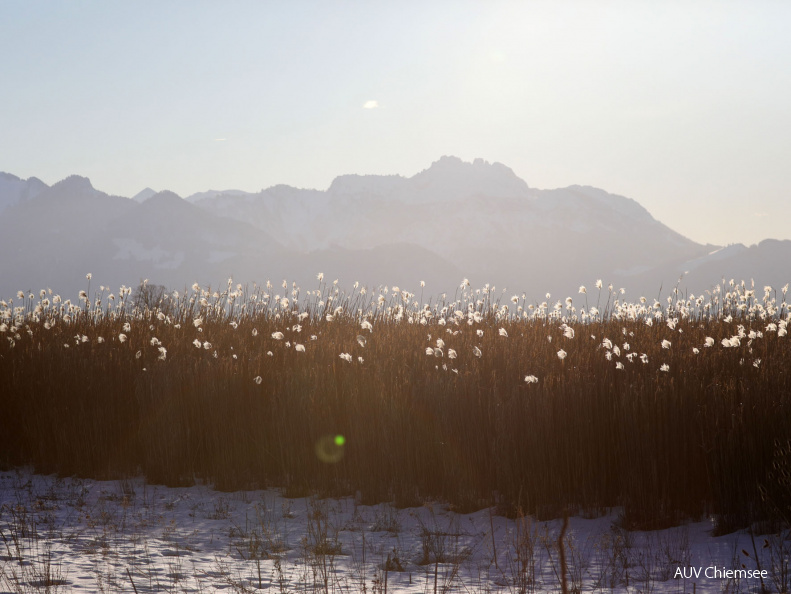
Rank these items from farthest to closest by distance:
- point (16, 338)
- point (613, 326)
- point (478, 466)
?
point (613, 326) < point (16, 338) < point (478, 466)

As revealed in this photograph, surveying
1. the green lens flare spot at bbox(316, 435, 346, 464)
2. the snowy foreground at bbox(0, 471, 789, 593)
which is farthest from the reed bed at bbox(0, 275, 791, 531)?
the snowy foreground at bbox(0, 471, 789, 593)

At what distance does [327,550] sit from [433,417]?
6.68 ft

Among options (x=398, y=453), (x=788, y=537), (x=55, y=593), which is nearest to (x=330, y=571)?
(x=55, y=593)

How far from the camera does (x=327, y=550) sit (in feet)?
13.4

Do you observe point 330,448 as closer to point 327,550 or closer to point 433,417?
point 433,417

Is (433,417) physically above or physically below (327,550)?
above

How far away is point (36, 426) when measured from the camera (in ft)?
22.6

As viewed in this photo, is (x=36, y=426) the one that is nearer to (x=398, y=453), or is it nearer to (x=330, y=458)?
(x=330, y=458)

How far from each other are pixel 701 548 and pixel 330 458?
A: 123 inches

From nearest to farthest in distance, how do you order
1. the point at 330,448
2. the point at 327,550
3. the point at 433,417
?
the point at 327,550 < the point at 433,417 < the point at 330,448

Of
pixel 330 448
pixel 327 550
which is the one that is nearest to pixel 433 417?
pixel 330 448

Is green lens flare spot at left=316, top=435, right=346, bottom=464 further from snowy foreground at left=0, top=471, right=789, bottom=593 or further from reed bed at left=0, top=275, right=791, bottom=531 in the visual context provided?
snowy foreground at left=0, top=471, right=789, bottom=593

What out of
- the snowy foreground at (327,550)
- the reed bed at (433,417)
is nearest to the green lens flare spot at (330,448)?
the reed bed at (433,417)

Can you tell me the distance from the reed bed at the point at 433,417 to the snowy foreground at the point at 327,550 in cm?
36
